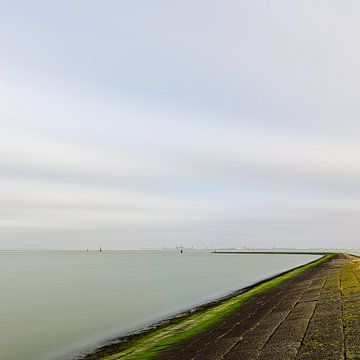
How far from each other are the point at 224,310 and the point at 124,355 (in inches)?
420

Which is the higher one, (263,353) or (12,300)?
(263,353)

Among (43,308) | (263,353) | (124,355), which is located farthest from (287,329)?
(43,308)

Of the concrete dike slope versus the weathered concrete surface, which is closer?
the weathered concrete surface

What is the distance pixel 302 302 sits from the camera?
2202 centimetres

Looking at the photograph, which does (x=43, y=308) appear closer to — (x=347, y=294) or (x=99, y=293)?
(x=99, y=293)

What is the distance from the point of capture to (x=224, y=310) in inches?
1020

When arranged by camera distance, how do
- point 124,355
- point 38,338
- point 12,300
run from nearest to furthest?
1. point 124,355
2. point 38,338
3. point 12,300

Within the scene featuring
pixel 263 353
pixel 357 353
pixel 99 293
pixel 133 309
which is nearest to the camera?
pixel 357 353

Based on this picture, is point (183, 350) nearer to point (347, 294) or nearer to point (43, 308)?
point (347, 294)

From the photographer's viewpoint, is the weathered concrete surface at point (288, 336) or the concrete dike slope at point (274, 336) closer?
the weathered concrete surface at point (288, 336)

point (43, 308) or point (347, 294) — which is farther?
point (43, 308)

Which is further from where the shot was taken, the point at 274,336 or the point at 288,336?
the point at 274,336

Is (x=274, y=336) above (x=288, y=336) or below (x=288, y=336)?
below

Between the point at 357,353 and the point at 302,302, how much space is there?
12118mm
